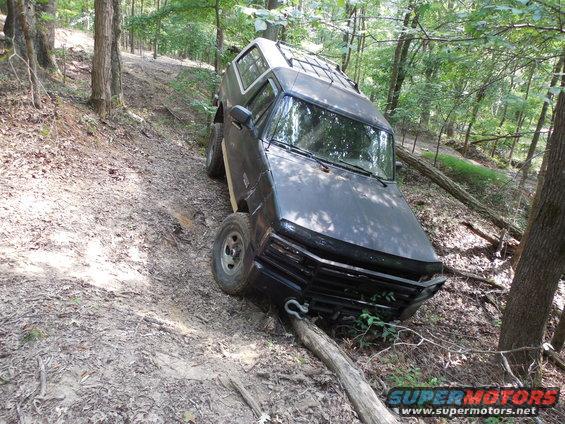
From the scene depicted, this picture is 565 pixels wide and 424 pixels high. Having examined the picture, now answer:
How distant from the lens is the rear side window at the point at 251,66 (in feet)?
20.7

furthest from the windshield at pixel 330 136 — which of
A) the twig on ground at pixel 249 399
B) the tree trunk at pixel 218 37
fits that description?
the tree trunk at pixel 218 37

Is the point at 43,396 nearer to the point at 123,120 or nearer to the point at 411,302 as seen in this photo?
the point at 411,302

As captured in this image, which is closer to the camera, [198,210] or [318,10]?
[318,10]

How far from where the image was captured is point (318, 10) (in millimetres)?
3240

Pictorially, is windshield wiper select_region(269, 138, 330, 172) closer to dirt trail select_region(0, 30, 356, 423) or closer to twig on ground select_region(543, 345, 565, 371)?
dirt trail select_region(0, 30, 356, 423)

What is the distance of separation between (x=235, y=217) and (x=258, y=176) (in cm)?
51

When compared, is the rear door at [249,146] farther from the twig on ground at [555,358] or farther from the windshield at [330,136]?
the twig on ground at [555,358]

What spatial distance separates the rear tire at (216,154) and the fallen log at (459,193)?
4.63 m

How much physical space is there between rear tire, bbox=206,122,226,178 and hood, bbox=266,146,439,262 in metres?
2.35

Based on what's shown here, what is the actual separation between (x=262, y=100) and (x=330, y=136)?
Answer: 3.59 feet

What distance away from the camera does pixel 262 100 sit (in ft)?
18.1

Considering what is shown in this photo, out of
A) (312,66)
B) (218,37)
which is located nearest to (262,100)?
(312,66)

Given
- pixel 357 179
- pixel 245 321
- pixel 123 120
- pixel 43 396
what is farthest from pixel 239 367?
pixel 123 120

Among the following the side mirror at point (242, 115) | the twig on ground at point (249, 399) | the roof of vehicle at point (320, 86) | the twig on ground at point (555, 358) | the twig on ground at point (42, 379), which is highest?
the roof of vehicle at point (320, 86)
